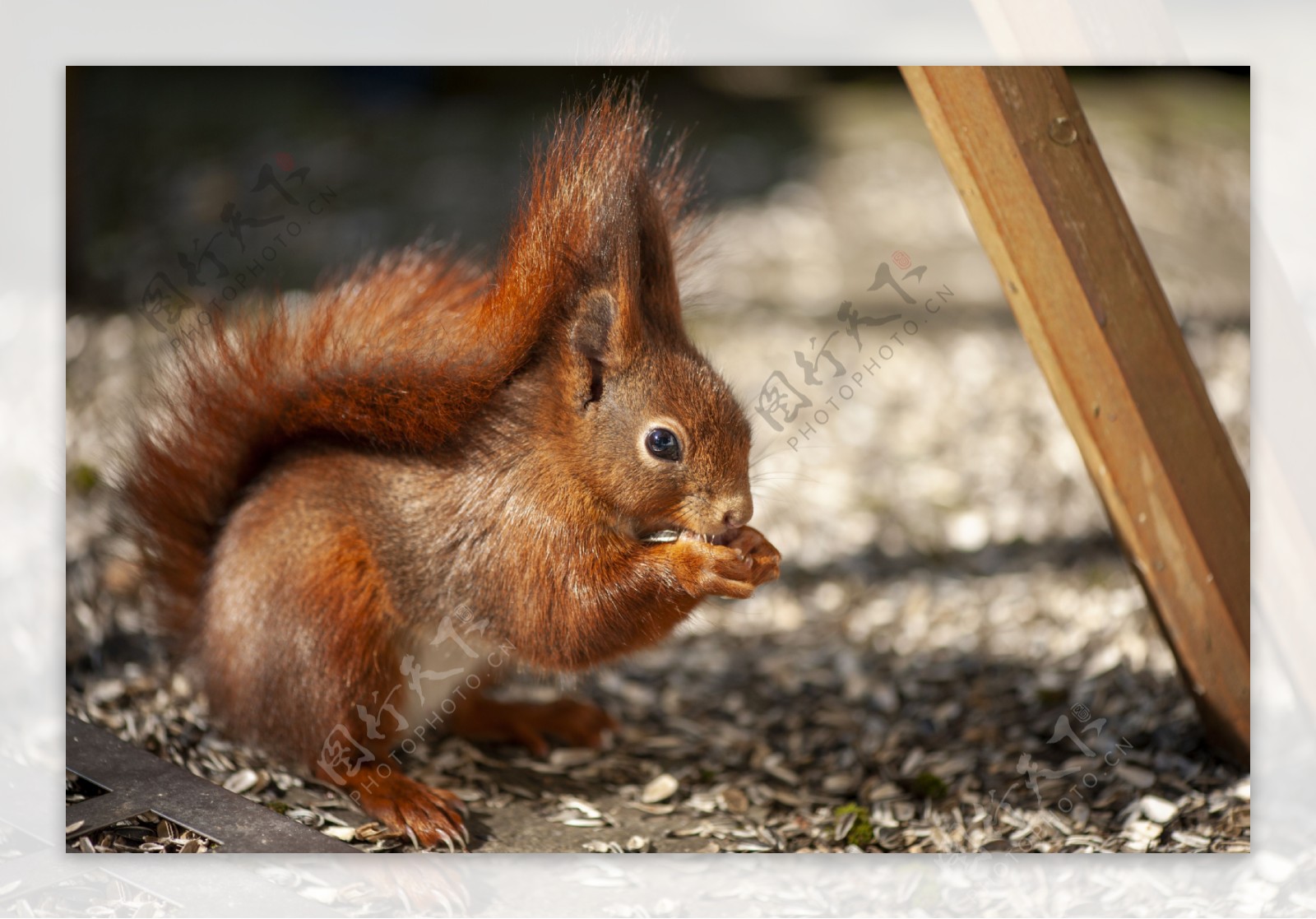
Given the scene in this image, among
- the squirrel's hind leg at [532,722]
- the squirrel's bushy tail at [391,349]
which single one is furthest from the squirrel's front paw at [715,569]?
the squirrel's hind leg at [532,722]

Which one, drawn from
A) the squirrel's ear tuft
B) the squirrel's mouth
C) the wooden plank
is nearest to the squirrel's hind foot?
the squirrel's mouth

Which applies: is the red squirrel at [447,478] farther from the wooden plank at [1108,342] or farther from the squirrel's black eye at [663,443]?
the wooden plank at [1108,342]

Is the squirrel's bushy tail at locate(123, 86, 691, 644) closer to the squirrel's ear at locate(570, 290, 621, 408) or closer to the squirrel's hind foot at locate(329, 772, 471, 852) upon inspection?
the squirrel's ear at locate(570, 290, 621, 408)

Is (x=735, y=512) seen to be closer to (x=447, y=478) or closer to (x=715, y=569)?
(x=715, y=569)

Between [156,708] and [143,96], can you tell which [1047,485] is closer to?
[156,708]
